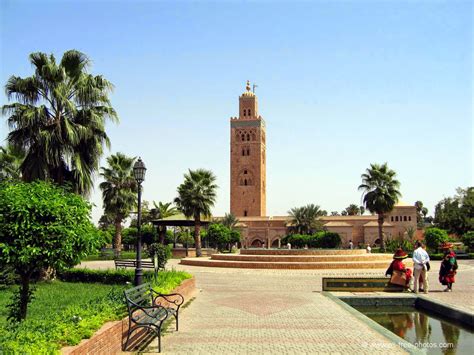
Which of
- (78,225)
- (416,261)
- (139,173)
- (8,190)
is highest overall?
(139,173)

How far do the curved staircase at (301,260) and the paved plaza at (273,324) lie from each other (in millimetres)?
7878

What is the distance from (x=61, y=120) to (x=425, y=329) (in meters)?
11.9

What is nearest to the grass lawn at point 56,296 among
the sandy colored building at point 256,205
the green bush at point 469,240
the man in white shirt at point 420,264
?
the man in white shirt at point 420,264

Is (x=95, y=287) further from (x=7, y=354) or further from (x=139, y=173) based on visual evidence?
(x=7, y=354)

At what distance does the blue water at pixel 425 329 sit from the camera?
8.41 meters

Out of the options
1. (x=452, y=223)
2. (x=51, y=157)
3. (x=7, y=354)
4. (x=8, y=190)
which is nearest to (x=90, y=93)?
(x=51, y=157)

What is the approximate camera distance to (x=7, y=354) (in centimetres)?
469

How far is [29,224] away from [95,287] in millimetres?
7075

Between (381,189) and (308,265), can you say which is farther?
(381,189)

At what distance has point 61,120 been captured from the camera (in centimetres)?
1591

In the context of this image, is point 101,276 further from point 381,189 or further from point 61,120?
point 381,189

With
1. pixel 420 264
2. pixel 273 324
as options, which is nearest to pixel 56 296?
pixel 273 324

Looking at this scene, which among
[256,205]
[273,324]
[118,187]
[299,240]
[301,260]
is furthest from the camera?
[256,205]

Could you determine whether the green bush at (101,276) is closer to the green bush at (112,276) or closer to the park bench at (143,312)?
the green bush at (112,276)
